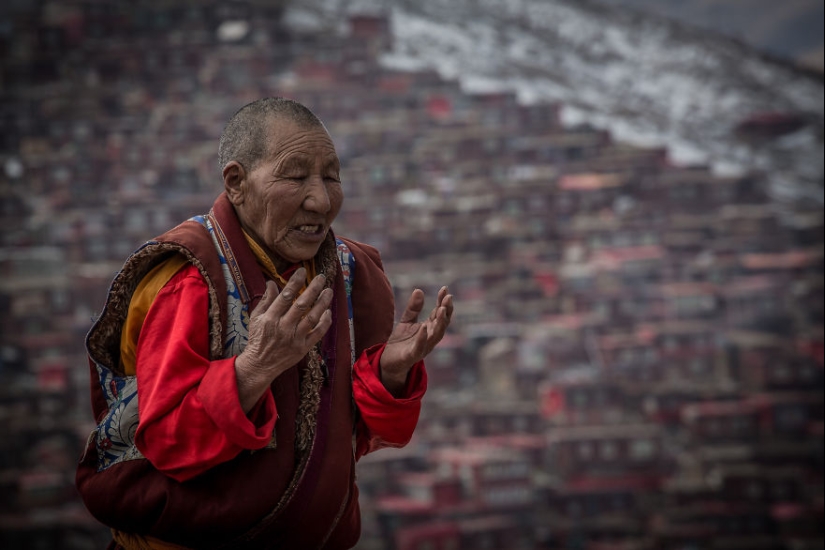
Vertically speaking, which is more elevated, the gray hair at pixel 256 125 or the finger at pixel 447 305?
the gray hair at pixel 256 125

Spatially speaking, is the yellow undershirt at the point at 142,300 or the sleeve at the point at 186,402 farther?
the yellow undershirt at the point at 142,300

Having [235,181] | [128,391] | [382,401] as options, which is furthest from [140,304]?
[382,401]

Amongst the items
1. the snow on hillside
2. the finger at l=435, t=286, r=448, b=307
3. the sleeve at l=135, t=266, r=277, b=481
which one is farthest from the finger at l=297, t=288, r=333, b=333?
the snow on hillside

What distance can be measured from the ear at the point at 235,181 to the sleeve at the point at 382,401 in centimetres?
30

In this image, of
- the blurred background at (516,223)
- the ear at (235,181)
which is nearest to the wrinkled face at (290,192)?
the ear at (235,181)

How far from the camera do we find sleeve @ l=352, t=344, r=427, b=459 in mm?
1412

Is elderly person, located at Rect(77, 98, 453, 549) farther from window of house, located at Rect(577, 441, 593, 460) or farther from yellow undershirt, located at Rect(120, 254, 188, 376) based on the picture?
window of house, located at Rect(577, 441, 593, 460)

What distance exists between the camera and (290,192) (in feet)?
4.42

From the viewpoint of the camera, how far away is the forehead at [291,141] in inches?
52.9

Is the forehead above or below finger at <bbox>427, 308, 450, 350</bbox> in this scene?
above

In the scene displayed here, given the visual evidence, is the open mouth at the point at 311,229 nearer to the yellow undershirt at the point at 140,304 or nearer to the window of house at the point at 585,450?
the yellow undershirt at the point at 140,304

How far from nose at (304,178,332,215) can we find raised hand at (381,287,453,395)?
179 mm

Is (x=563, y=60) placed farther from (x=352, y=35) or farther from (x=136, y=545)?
(x=136, y=545)

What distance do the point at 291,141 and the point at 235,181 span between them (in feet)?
0.36
